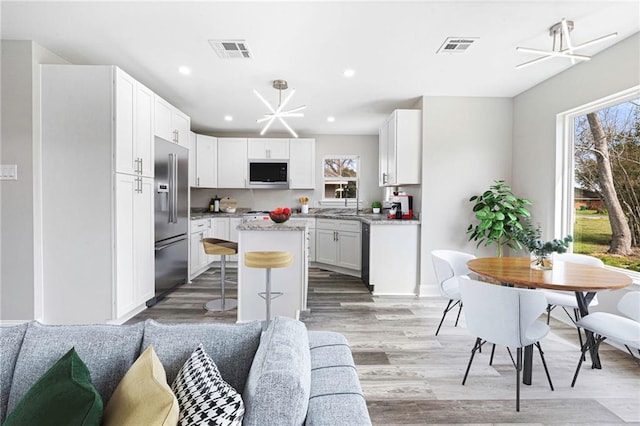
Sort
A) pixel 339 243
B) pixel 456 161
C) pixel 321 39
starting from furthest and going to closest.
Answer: pixel 339 243 < pixel 456 161 < pixel 321 39

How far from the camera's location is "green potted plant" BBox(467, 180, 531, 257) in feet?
12.0

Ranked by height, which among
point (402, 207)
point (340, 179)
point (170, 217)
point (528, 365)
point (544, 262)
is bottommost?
point (528, 365)

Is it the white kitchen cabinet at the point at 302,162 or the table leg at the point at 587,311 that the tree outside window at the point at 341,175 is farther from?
the table leg at the point at 587,311

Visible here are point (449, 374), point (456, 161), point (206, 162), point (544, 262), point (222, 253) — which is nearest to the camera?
point (449, 374)

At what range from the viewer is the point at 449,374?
228cm

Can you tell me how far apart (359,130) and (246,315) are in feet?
13.5

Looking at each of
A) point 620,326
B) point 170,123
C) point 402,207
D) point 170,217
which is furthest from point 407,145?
point 170,217

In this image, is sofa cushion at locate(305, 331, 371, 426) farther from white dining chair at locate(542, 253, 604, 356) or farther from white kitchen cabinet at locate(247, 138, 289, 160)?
white kitchen cabinet at locate(247, 138, 289, 160)

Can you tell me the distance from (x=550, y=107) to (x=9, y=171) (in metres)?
5.34

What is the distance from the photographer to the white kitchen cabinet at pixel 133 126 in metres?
2.96

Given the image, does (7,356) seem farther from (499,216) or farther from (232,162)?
(232,162)

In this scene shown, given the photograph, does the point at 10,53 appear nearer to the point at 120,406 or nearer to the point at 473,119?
the point at 120,406

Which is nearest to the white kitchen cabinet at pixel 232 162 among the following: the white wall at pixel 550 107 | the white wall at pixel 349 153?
the white wall at pixel 349 153

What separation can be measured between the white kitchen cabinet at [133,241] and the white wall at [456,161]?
10.6ft
